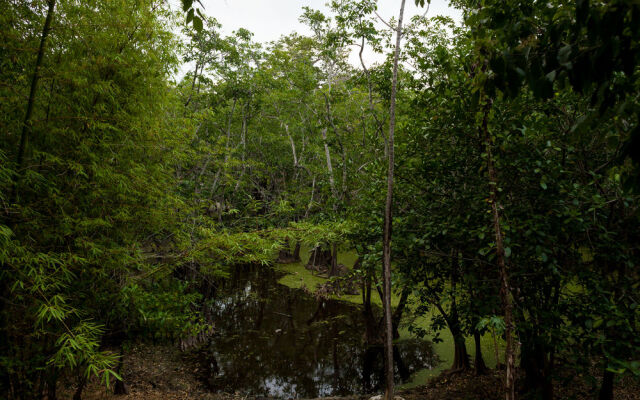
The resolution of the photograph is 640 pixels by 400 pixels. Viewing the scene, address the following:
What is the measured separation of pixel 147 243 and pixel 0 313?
120 inches

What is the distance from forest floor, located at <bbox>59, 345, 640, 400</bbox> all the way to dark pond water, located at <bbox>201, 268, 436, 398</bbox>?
0.58 meters

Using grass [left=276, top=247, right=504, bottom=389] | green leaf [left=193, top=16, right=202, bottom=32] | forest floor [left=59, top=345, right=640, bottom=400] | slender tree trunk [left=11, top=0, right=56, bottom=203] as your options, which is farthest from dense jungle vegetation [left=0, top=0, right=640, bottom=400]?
grass [left=276, top=247, right=504, bottom=389]

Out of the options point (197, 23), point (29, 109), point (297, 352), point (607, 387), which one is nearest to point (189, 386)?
point (297, 352)

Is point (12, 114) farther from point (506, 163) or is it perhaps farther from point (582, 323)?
point (582, 323)

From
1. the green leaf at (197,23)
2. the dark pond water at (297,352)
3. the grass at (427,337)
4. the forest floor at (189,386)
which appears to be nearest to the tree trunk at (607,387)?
the forest floor at (189,386)

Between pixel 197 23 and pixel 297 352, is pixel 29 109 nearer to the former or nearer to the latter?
pixel 197 23

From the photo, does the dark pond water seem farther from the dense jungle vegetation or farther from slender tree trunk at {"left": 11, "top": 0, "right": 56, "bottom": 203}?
slender tree trunk at {"left": 11, "top": 0, "right": 56, "bottom": 203}

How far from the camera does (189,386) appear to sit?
777cm

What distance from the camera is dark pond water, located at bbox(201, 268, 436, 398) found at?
27.5 ft

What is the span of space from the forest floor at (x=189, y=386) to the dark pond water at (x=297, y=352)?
0.58 meters

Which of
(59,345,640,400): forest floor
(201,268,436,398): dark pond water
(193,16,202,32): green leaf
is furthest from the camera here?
(201,268,436,398): dark pond water

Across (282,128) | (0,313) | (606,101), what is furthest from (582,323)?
(282,128)

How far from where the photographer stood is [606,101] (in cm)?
144

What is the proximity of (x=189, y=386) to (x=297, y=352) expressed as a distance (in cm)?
340
